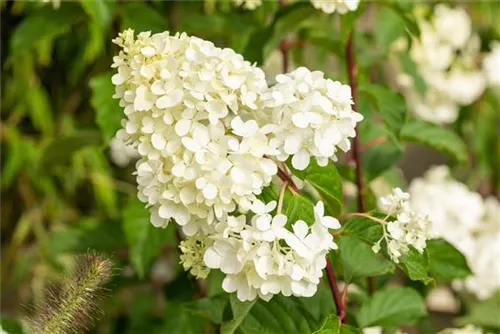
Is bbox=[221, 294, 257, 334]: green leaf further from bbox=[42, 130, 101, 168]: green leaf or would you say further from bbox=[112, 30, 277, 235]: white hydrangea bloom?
bbox=[42, 130, 101, 168]: green leaf

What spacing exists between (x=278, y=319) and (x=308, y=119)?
0.21 meters

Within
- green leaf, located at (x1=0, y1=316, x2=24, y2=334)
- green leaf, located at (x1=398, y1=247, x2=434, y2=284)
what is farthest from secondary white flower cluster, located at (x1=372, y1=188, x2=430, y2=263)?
green leaf, located at (x1=0, y1=316, x2=24, y2=334)

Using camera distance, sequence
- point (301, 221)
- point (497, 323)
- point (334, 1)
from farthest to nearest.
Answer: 1. point (497, 323)
2. point (334, 1)
3. point (301, 221)

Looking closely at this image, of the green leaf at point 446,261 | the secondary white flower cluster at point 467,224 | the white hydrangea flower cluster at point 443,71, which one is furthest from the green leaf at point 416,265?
the white hydrangea flower cluster at point 443,71

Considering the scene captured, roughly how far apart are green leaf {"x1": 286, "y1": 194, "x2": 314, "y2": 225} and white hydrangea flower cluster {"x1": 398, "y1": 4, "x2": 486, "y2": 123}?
1.16 meters

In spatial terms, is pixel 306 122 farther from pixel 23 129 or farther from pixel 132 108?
pixel 23 129

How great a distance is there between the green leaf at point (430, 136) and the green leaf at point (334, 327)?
0.40 metres

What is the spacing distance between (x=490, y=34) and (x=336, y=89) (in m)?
1.30

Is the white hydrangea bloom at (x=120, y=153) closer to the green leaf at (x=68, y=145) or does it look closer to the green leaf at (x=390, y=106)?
the green leaf at (x=68, y=145)

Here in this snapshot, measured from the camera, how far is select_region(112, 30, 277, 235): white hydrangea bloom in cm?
58

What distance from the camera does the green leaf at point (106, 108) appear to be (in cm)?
97

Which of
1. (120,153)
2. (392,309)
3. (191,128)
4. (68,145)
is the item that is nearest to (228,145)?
(191,128)

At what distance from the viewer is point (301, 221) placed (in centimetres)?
59

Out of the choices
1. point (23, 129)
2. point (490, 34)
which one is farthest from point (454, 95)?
point (23, 129)
